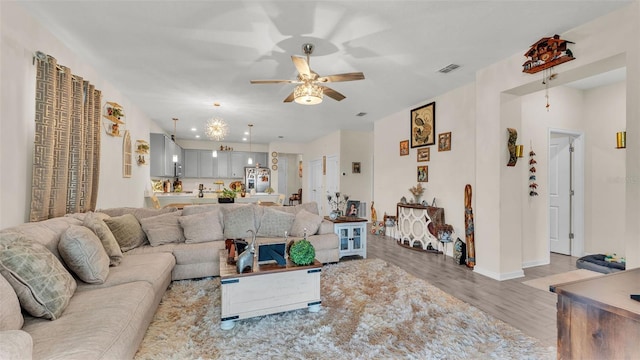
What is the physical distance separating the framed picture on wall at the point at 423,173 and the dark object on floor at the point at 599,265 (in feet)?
7.37

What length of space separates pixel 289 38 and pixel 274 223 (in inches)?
89.9

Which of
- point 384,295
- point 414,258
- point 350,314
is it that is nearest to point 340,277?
point 384,295

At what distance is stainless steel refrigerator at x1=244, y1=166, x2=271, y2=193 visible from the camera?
30.4ft

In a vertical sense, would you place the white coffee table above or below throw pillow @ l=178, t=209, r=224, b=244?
below

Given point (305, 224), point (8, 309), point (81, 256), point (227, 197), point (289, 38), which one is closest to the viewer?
point (8, 309)

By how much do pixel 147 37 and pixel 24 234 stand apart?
1.99 m

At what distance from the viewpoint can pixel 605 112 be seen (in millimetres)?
3887

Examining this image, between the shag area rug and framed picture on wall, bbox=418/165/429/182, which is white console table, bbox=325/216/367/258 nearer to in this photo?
the shag area rug

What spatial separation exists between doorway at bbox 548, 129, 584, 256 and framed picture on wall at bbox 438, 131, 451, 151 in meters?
1.49

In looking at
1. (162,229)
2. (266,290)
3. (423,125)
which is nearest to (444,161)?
(423,125)

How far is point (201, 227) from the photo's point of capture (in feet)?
10.6

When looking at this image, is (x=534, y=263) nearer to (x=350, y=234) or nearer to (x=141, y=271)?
(x=350, y=234)

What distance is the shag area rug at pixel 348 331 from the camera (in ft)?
5.76

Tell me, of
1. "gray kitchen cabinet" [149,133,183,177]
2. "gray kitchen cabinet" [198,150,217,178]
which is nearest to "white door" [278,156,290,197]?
"gray kitchen cabinet" [198,150,217,178]
